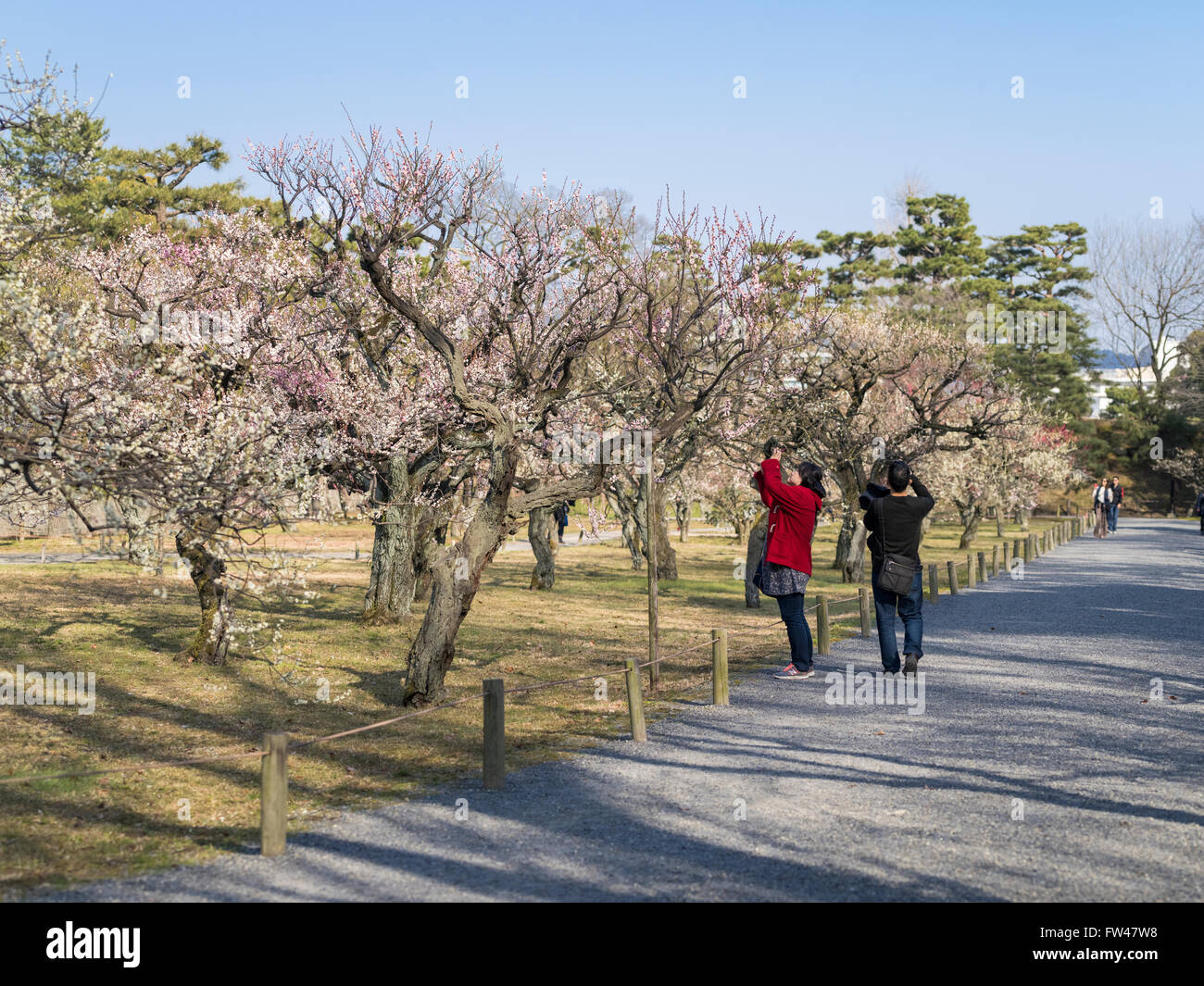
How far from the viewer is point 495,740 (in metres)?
8.38

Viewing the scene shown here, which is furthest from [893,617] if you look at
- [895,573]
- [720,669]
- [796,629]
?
[720,669]

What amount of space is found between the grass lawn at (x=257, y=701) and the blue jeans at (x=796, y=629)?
3.99ft

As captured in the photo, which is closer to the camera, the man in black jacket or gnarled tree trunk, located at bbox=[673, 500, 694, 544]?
the man in black jacket

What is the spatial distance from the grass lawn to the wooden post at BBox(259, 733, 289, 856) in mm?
603

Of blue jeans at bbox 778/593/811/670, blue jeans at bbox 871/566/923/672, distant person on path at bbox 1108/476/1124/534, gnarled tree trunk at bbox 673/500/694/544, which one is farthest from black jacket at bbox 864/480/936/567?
distant person on path at bbox 1108/476/1124/534

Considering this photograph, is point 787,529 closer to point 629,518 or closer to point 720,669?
point 720,669

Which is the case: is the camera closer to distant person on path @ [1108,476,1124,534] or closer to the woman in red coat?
the woman in red coat

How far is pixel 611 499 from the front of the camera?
92.1 ft

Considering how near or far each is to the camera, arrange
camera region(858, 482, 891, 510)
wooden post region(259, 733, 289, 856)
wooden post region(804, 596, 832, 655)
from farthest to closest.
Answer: wooden post region(804, 596, 832, 655) < camera region(858, 482, 891, 510) < wooden post region(259, 733, 289, 856)

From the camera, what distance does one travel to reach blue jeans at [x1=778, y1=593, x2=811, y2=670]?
12508 mm

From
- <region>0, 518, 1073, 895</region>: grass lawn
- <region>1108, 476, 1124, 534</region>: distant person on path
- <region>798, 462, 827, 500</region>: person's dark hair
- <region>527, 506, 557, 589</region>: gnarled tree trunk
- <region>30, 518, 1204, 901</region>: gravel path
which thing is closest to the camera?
<region>30, 518, 1204, 901</region>: gravel path
